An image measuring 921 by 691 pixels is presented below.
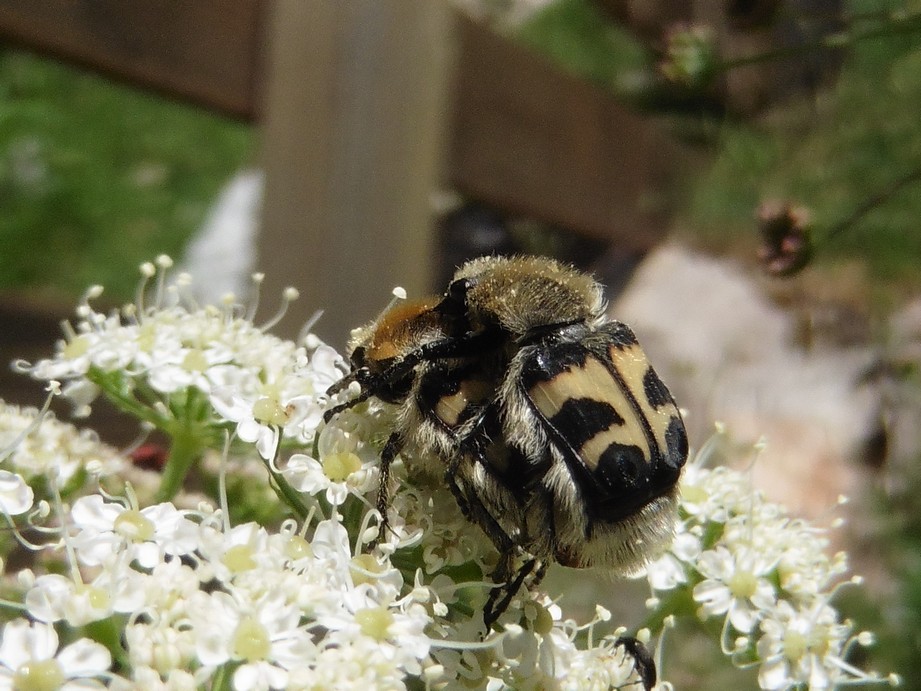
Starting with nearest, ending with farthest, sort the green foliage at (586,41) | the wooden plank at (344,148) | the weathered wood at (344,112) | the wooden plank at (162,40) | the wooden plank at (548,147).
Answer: the wooden plank at (162,40), the weathered wood at (344,112), the wooden plank at (344,148), the wooden plank at (548,147), the green foliage at (586,41)

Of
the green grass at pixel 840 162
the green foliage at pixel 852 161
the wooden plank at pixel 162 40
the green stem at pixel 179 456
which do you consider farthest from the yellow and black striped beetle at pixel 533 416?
the green foliage at pixel 852 161

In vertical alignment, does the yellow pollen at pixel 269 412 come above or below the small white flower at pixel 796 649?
above

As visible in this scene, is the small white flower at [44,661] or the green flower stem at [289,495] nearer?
the small white flower at [44,661]

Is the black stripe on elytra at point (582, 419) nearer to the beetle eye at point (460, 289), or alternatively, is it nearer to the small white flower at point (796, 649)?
the beetle eye at point (460, 289)

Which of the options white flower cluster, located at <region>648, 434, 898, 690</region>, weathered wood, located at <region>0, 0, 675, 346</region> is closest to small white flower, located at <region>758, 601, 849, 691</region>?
white flower cluster, located at <region>648, 434, 898, 690</region>

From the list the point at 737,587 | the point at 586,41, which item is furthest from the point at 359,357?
the point at 586,41

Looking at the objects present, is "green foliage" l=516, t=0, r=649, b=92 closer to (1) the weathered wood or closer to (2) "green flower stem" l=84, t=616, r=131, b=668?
(1) the weathered wood

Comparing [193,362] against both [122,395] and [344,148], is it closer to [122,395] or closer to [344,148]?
[122,395]
